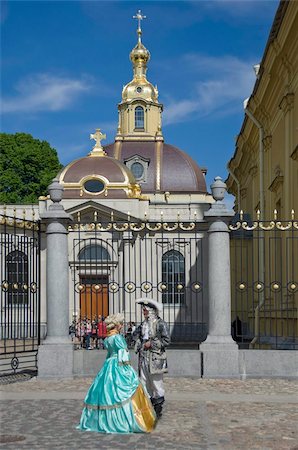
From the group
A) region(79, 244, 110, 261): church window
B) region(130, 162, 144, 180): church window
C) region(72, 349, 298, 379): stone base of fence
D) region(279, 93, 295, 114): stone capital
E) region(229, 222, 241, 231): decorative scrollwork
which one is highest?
region(130, 162, 144, 180): church window

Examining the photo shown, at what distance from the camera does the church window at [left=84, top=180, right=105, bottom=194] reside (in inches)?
1634

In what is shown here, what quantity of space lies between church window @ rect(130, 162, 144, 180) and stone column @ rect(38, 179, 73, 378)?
40290mm

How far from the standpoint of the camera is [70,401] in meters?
11.4

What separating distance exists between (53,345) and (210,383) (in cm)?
288

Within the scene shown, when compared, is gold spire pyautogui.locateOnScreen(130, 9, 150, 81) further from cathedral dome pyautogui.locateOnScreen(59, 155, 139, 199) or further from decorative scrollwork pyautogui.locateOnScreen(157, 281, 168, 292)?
decorative scrollwork pyautogui.locateOnScreen(157, 281, 168, 292)

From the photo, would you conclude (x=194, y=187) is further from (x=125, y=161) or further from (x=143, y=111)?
(x=143, y=111)

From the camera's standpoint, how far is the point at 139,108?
214 ft

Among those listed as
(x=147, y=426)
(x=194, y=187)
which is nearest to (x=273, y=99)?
(x=147, y=426)

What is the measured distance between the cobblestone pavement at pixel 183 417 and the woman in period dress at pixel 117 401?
0.15m

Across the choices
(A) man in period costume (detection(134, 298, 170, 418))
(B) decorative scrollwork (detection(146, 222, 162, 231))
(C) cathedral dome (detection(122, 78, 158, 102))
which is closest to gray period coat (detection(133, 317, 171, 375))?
(A) man in period costume (detection(134, 298, 170, 418))

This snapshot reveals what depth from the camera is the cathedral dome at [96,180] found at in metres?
41.2

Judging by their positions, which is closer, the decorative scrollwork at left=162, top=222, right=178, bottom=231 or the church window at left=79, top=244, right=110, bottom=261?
the decorative scrollwork at left=162, top=222, right=178, bottom=231

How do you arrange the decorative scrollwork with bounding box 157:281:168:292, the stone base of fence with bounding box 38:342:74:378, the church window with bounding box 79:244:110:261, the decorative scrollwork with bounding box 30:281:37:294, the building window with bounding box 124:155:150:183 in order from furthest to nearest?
the building window with bounding box 124:155:150:183 < the church window with bounding box 79:244:110:261 < the decorative scrollwork with bounding box 157:281:168:292 < the decorative scrollwork with bounding box 30:281:37:294 < the stone base of fence with bounding box 38:342:74:378

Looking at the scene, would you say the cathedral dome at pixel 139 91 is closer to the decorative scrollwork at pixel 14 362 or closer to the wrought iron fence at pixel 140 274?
the wrought iron fence at pixel 140 274
